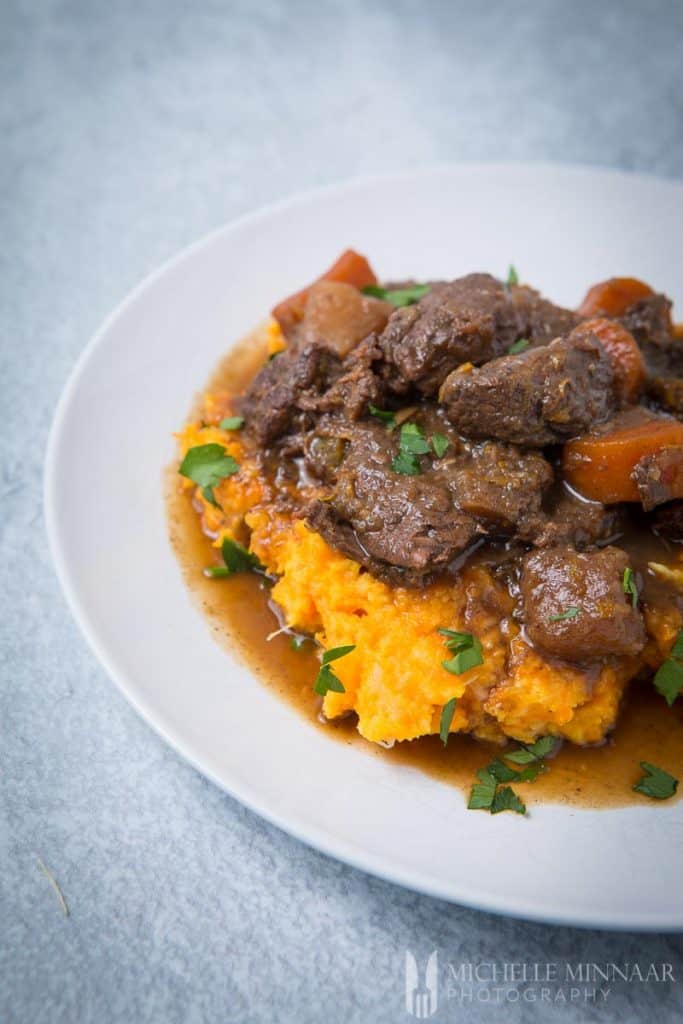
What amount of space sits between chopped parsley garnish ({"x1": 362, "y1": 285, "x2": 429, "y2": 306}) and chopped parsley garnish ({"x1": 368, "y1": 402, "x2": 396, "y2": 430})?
92 centimetres

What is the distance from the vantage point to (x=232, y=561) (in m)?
5.61

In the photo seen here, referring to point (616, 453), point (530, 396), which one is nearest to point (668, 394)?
point (616, 453)

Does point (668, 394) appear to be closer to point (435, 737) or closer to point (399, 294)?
point (399, 294)

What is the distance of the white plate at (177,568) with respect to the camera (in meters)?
4.32

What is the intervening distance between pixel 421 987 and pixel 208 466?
2801mm

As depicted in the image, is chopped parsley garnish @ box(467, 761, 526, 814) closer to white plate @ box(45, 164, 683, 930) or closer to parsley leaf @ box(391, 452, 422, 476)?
white plate @ box(45, 164, 683, 930)

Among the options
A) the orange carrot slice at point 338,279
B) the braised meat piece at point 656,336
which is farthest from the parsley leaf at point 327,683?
the braised meat piece at point 656,336

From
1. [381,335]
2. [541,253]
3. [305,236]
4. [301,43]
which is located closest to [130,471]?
[381,335]

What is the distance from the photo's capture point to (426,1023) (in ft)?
14.2

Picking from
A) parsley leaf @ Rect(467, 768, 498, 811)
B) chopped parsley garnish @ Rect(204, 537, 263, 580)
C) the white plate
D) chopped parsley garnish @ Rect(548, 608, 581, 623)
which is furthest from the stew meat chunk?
the white plate

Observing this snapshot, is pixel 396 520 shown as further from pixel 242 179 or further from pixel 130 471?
pixel 242 179

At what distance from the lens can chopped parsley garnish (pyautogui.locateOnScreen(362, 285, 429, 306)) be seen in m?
6.21

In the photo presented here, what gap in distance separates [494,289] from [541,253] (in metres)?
1.79

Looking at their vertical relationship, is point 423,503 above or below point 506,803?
above
